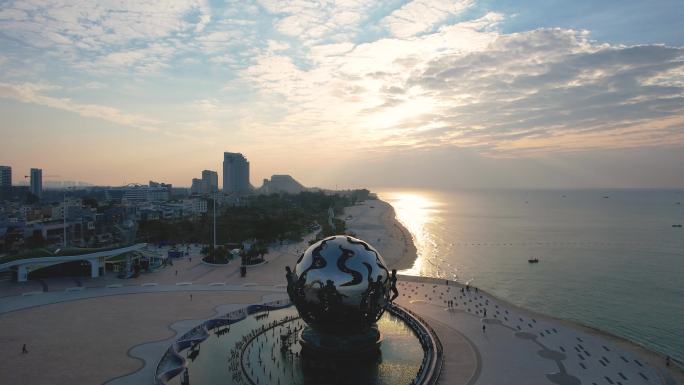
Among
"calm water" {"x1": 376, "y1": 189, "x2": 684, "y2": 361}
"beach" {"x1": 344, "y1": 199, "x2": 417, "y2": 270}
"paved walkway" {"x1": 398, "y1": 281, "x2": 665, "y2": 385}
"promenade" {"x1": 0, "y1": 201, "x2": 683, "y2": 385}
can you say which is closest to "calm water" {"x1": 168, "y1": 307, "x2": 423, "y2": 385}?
"promenade" {"x1": 0, "y1": 201, "x2": 683, "y2": 385}

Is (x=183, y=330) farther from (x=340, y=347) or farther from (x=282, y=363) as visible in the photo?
(x=340, y=347)

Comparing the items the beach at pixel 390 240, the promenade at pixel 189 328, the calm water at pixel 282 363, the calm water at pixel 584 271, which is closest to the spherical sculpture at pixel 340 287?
the calm water at pixel 282 363

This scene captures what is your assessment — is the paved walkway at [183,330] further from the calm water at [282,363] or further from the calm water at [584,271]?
the calm water at [584,271]

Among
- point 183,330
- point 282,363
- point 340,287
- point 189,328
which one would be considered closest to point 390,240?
point 189,328

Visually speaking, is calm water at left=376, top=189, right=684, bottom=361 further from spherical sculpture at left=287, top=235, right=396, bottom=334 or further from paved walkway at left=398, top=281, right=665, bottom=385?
spherical sculpture at left=287, top=235, right=396, bottom=334

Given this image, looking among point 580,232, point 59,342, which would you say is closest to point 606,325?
point 59,342
